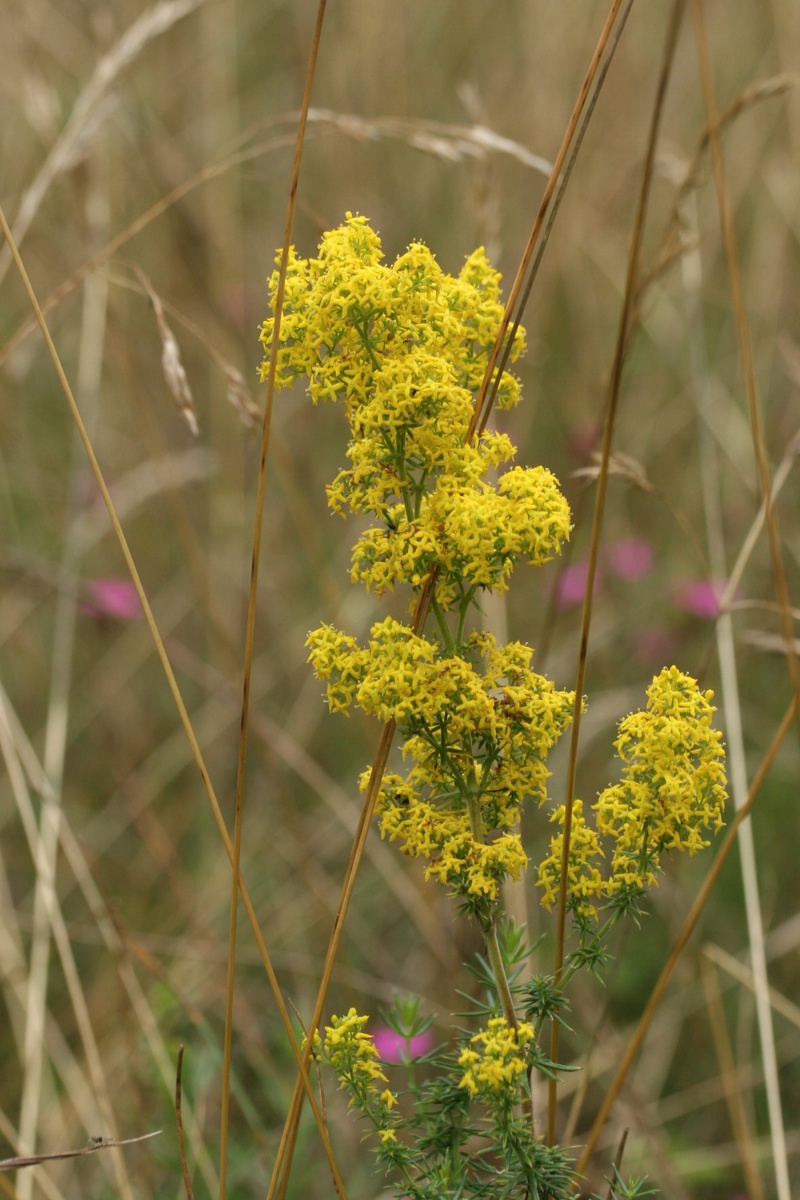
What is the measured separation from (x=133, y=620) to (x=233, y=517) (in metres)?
0.60

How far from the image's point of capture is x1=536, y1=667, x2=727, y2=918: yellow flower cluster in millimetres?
1513

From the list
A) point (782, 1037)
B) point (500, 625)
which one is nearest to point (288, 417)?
point (500, 625)

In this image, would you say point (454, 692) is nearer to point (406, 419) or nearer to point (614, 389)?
point (406, 419)

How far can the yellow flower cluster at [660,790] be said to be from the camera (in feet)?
4.96

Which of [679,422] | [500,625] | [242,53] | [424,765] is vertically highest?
[242,53]

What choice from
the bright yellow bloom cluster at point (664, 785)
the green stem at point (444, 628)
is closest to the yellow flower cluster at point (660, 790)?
the bright yellow bloom cluster at point (664, 785)

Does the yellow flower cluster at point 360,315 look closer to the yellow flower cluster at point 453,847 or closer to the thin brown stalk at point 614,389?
the thin brown stalk at point 614,389

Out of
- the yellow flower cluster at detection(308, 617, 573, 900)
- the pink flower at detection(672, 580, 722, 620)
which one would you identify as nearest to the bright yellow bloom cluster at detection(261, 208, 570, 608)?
the yellow flower cluster at detection(308, 617, 573, 900)

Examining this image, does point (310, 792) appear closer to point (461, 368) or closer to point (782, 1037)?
point (782, 1037)

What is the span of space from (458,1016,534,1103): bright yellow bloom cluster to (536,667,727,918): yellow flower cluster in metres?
0.20

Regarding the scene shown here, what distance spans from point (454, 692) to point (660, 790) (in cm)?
30

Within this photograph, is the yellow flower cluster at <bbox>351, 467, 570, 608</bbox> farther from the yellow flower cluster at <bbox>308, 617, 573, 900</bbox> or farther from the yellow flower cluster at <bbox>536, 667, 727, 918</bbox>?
the yellow flower cluster at <bbox>536, 667, 727, 918</bbox>

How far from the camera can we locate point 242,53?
6.19 m

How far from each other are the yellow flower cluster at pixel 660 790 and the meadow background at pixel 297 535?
118 centimetres
